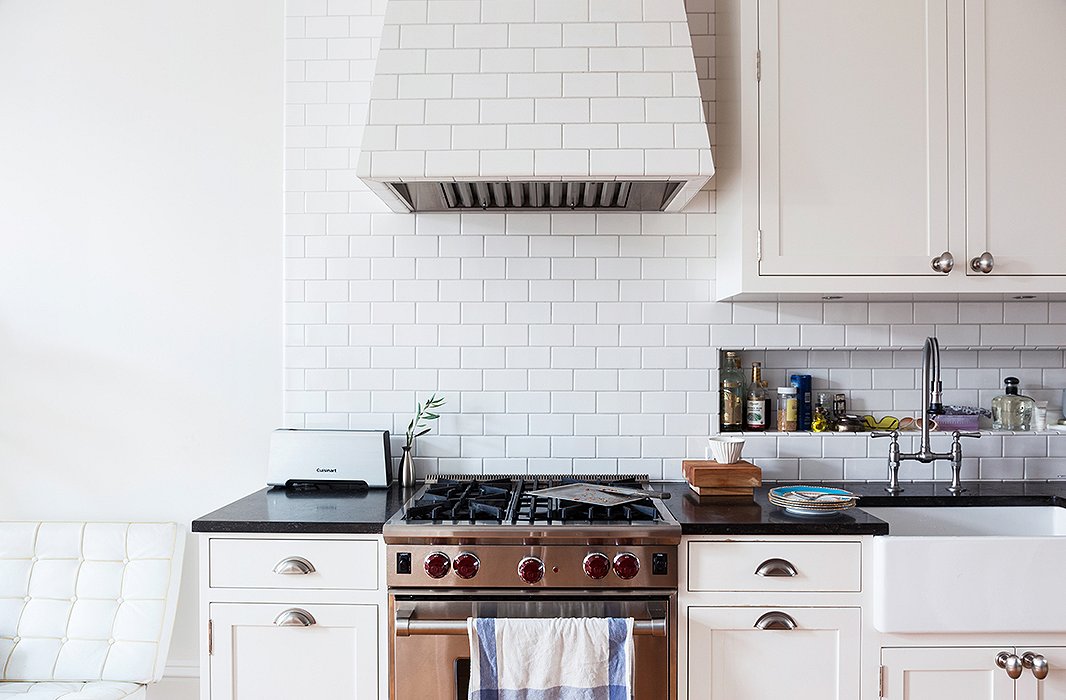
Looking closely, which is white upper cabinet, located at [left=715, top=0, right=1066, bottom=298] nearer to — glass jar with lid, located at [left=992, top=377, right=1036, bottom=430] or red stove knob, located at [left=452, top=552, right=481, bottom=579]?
glass jar with lid, located at [left=992, top=377, right=1036, bottom=430]

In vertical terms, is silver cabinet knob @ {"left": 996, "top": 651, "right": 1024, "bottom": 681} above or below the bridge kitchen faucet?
below

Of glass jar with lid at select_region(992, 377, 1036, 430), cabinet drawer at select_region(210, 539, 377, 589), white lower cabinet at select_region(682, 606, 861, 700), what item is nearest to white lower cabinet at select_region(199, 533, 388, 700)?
cabinet drawer at select_region(210, 539, 377, 589)

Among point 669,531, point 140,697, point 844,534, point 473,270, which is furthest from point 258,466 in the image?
point 844,534

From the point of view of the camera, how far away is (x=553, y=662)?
1.86m

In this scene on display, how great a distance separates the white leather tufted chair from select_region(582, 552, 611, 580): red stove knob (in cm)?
148

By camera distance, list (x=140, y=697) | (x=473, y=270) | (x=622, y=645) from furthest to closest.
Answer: (x=473, y=270) → (x=140, y=697) → (x=622, y=645)

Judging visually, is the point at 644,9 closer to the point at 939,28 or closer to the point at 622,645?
the point at 939,28

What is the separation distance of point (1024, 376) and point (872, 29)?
138 cm

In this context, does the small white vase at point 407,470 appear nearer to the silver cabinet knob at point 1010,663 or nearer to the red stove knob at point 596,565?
the red stove knob at point 596,565

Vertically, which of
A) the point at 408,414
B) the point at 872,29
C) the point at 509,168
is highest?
the point at 872,29

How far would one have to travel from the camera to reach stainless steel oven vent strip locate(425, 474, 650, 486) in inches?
100

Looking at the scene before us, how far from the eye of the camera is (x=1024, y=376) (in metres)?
2.69

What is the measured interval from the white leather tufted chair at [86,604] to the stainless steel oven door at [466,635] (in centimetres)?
103

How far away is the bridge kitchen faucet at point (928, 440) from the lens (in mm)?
2379
